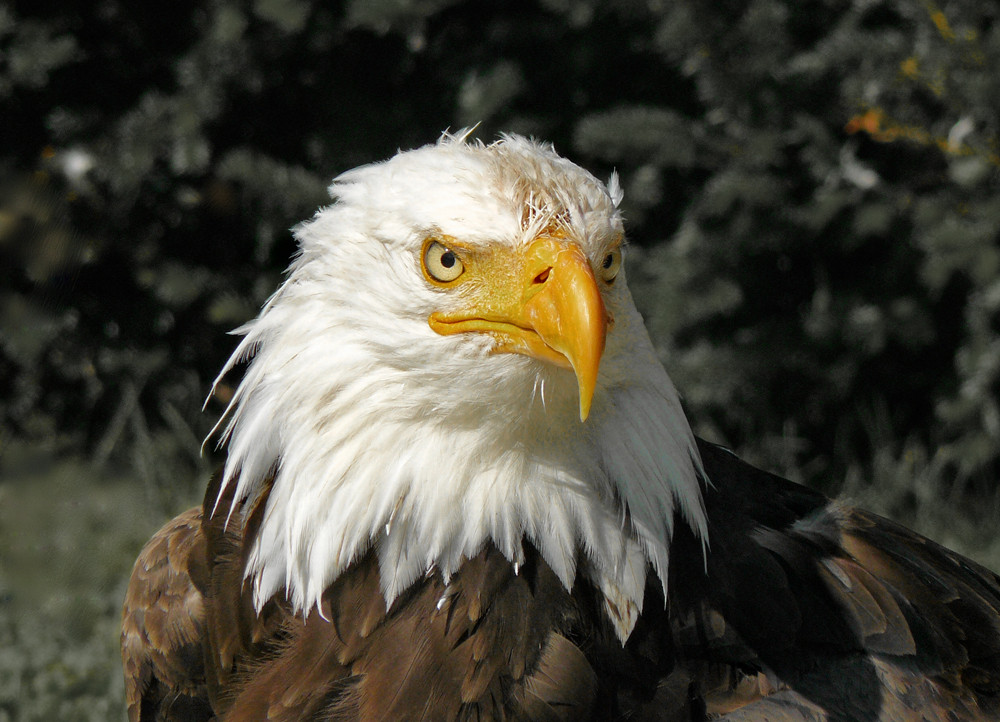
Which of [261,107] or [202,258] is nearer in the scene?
[261,107]

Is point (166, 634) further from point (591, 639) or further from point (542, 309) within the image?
point (542, 309)

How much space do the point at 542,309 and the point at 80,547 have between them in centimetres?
358

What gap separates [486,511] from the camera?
211 centimetres

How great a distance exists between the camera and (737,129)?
4844mm

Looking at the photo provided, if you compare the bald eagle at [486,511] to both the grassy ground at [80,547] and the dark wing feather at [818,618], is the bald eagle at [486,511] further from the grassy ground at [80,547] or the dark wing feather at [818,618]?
the grassy ground at [80,547]

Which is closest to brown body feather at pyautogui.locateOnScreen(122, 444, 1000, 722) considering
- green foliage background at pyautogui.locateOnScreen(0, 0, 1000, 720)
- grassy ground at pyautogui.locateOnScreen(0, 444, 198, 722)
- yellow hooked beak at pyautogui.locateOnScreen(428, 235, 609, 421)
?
yellow hooked beak at pyautogui.locateOnScreen(428, 235, 609, 421)

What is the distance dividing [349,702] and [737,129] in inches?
140

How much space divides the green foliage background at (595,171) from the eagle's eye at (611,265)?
2.79 meters

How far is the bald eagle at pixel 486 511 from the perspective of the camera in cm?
201

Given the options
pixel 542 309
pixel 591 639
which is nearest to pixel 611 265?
pixel 542 309

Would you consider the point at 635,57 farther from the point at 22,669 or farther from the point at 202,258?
the point at 22,669

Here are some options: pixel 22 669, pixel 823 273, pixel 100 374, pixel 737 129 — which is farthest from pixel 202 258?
pixel 823 273

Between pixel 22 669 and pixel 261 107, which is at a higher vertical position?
pixel 261 107

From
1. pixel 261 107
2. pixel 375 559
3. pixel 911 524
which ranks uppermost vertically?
pixel 261 107
